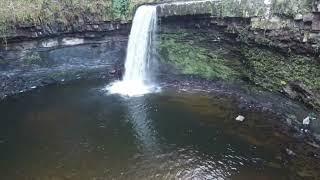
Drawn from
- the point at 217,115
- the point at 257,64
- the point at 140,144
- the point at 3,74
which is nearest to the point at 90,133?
the point at 140,144

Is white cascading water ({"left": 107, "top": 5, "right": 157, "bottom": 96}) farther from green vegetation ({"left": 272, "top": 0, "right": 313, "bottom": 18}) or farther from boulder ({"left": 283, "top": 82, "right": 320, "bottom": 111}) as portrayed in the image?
boulder ({"left": 283, "top": 82, "right": 320, "bottom": 111})

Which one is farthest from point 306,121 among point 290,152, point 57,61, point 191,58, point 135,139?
point 57,61

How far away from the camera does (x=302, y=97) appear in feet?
39.8

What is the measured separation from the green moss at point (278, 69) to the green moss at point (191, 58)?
1181 mm

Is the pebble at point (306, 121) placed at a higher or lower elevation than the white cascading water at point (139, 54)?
lower

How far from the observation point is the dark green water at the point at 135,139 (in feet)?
30.3

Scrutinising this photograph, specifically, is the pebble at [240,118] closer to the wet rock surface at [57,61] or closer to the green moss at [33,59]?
the wet rock surface at [57,61]

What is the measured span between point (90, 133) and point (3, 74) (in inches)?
209

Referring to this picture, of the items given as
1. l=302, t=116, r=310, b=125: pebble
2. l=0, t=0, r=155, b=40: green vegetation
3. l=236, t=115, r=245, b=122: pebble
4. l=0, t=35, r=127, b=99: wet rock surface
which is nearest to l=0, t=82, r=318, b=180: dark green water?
l=236, t=115, r=245, b=122: pebble

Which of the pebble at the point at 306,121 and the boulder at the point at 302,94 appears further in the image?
the boulder at the point at 302,94

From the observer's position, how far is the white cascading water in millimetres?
14703

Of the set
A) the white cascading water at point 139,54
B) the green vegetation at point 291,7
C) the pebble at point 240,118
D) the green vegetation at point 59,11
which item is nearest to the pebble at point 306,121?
the pebble at point 240,118

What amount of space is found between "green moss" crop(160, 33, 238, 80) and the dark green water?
65.4 inches

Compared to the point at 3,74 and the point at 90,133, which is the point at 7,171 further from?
the point at 3,74
